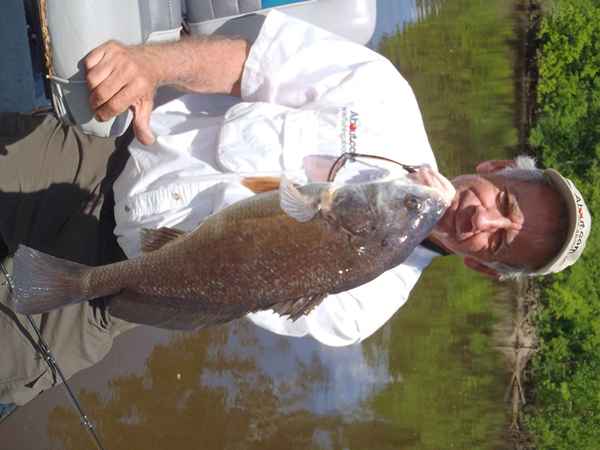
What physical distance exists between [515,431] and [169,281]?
20.4 feet

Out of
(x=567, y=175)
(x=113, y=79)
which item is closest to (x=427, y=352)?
(x=567, y=175)

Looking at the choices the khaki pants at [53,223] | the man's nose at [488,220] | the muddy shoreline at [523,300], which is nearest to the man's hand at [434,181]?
the man's nose at [488,220]

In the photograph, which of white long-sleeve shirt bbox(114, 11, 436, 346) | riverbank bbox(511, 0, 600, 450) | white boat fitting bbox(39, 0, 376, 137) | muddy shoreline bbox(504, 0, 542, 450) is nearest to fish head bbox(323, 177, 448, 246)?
white long-sleeve shirt bbox(114, 11, 436, 346)

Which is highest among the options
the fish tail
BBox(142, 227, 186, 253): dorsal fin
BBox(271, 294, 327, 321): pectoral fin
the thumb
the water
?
the thumb

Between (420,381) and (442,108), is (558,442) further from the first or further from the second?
(442,108)

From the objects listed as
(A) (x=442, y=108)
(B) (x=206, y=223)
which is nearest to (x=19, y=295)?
(B) (x=206, y=223)

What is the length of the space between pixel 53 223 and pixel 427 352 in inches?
203

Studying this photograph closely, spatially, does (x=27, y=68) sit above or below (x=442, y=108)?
above

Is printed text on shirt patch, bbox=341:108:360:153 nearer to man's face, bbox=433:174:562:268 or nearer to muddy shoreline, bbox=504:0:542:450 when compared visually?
man's face, bbox=433:174:562:268

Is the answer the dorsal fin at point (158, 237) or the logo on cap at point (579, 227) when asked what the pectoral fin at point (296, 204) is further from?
the logo on cap at point (579, 227)

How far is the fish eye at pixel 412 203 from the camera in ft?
4.90

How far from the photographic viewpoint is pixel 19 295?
5.20ft

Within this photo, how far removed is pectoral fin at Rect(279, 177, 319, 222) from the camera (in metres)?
1.44

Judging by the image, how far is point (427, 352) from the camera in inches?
258
